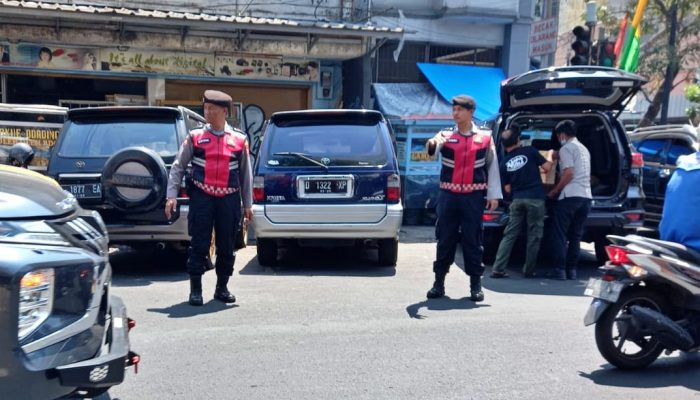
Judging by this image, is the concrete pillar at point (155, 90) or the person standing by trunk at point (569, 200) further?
the concrete pillar at point (155, 90)

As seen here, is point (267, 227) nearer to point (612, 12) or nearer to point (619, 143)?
point (619, 143)

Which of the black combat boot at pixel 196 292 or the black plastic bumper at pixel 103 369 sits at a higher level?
the black plastic bumper at pixel 103 369

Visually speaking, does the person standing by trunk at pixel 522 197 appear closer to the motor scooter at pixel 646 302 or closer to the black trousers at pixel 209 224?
the motor scooter at pixel 646 302

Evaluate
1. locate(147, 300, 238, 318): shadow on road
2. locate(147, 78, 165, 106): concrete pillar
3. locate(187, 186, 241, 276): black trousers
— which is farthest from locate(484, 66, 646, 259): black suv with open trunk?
locate(147, 78, 165, 106): concrete pillar

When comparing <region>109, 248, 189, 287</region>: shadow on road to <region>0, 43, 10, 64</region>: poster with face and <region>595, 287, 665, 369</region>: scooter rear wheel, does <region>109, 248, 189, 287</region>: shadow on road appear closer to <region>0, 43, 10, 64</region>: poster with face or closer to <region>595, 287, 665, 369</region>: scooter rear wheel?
<region>595, 287, 665, 369</region>: scooter rear wheel

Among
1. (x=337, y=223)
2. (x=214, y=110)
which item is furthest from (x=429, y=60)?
(x=214, y=110)

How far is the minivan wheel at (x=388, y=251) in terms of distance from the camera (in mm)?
7738

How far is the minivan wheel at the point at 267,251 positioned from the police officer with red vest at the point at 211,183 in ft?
5.49

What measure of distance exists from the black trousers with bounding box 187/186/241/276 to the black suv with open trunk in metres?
3.30

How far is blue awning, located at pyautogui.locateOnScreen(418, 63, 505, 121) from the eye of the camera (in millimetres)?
14555

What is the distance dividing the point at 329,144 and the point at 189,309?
104 inches

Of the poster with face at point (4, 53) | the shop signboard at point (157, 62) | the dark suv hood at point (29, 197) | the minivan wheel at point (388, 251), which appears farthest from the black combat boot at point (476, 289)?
the poster with face at point (4, 53)

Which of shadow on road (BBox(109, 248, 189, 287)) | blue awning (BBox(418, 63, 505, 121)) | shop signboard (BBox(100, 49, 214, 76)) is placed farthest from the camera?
blue awning (BBox(418, 63, 505, 121))

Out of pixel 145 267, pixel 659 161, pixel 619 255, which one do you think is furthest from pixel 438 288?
pixel 659 161
